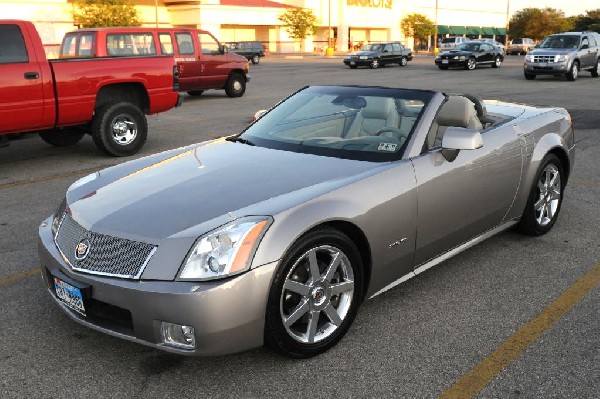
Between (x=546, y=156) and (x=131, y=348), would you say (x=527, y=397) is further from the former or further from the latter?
(x=546, y=156)

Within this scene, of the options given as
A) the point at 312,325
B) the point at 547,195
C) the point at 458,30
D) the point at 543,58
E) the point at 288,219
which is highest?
the point at 458,30

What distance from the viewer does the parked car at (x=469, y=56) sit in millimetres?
32906

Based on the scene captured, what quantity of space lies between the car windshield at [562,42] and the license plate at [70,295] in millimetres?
24941

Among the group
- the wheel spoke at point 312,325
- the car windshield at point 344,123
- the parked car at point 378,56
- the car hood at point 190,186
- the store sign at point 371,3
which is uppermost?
the store sign at point 371,3

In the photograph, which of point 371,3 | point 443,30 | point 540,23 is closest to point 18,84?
point 371,3

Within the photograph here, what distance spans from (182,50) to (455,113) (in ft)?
43.8

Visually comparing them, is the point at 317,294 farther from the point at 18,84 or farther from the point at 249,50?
the point at 249,50

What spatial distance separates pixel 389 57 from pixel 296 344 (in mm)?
35030

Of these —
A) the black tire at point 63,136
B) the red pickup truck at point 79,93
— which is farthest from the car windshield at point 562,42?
the black tire at point 63,136

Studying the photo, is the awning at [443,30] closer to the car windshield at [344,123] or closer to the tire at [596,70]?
the tire at [596,70]

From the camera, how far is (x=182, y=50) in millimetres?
16500

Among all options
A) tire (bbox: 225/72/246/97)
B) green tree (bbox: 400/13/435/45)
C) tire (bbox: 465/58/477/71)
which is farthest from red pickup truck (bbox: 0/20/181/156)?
green tree (bbox: 400/13/435/45)

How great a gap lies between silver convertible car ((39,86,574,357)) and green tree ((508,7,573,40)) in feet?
324

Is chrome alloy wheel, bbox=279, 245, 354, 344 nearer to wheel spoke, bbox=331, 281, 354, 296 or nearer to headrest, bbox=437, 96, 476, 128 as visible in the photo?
wheel spoke, bbox=331, 281, 354, 296
